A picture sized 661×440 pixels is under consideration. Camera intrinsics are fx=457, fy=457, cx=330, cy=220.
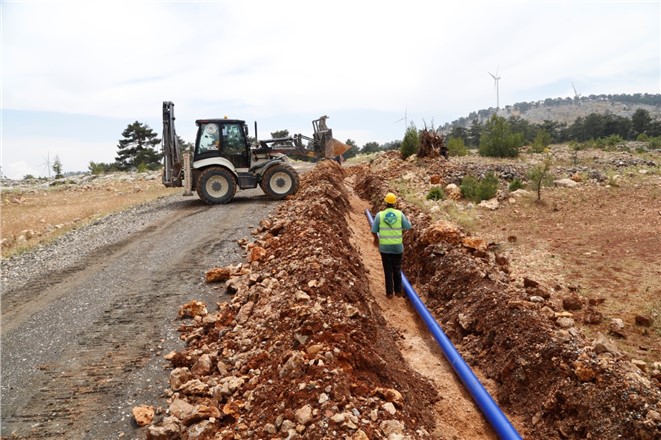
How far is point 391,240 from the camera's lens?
27.2 ft

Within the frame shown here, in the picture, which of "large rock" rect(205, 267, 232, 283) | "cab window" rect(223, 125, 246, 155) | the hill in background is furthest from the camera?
the hill in background

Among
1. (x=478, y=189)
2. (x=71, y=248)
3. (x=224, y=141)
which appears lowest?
(x=71, y=248)

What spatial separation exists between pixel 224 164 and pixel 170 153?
80.2 inches

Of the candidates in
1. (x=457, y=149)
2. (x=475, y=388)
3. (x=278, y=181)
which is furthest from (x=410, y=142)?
(x=475, y=388)

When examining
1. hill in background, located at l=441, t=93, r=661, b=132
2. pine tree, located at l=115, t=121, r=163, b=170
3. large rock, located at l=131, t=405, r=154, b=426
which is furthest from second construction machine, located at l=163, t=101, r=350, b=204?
hill in background, located at l=441, t=93, r=661, b=132

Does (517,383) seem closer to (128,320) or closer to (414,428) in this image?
(414,428)

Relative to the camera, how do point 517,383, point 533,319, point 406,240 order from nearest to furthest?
point 517,383, point 533,319, point 406,240

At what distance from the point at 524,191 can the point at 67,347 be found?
1406cm

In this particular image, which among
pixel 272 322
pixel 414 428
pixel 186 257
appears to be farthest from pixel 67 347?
pixel 414 428

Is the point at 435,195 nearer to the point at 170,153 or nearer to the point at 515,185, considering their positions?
the point at 515,185

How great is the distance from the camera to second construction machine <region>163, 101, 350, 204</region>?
44.1 feet

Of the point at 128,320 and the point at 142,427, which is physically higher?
the point at 128,320

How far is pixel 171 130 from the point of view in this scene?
14.0 meters

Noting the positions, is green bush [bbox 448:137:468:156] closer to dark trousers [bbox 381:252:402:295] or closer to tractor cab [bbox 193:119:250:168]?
tractor cab [bbox 193:119:250:168]
